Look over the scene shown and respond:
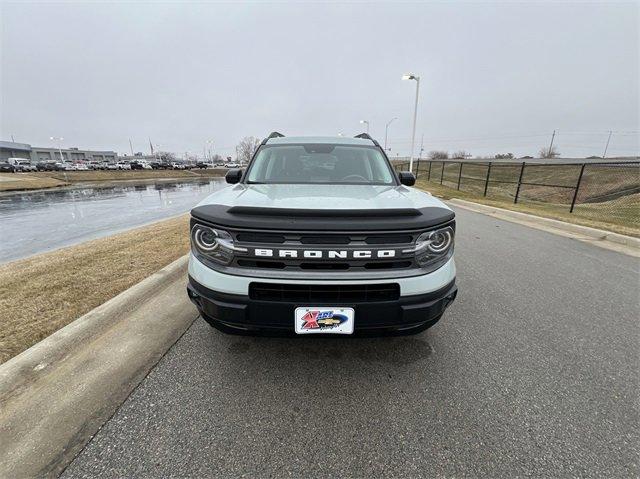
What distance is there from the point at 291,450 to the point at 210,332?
142 cm

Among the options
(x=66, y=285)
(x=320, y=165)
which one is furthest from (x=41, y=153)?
(x=320, y=165)

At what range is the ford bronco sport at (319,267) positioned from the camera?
187 cm

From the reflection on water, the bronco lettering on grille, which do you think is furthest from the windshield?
the reflection on water

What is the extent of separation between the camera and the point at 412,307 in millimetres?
1924

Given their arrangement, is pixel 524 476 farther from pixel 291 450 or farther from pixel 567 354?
pixel 567 354

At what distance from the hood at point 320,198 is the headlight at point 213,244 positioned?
9.6 inches

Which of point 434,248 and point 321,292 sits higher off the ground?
point 434,248

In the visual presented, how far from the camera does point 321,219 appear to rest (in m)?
1.89

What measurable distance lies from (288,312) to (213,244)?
0.65 m

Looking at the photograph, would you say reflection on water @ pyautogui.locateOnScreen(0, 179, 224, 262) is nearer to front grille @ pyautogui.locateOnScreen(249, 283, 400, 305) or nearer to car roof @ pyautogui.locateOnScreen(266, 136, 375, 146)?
car roof @ pyautogui.locateOnScreen(266, 136, 375, 146)

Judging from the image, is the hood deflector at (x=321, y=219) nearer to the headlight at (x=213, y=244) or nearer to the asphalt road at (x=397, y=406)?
the headlight at (x=213, y=244)

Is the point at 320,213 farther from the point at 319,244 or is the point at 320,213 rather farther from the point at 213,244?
the point at 213,244

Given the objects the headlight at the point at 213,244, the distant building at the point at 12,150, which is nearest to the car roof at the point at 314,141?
the headlight at the point at 213,244

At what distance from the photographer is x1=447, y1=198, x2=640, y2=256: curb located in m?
6.07
